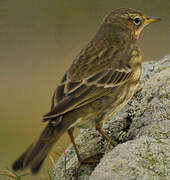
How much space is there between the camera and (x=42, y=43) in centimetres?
1590

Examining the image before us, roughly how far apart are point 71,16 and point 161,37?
8.55ft

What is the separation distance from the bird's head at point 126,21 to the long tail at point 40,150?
185 cm

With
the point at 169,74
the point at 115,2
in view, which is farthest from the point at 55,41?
the point at 169,74

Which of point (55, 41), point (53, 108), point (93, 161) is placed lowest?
point (55, 41)

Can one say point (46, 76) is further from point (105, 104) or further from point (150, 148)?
point (150, 148)

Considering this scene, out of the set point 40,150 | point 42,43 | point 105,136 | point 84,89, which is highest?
point 84,89

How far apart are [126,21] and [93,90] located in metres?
1.42

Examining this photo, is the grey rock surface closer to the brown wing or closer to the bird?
the bird

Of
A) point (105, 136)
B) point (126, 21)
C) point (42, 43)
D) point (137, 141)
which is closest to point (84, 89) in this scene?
point (105, 136)

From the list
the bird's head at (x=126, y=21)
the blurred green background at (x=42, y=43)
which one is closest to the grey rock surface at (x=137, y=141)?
the bird's head at (x=126, y=21)

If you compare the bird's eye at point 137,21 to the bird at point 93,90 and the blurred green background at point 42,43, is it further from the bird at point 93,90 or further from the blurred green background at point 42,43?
the blurred green background at point 42,43

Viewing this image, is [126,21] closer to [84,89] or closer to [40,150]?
[84,89]

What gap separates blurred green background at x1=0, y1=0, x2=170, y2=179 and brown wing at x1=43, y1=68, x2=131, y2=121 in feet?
21.0

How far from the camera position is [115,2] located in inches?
655
